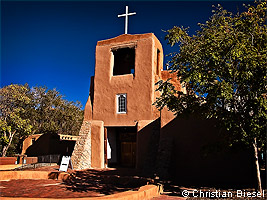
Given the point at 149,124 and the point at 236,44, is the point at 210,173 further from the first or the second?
the point at 236,44

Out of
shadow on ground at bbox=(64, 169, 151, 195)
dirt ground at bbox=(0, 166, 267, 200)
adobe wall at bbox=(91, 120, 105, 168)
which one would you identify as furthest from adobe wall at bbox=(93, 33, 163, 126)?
dirt ground at bbox=(0, 166, 267, 200)

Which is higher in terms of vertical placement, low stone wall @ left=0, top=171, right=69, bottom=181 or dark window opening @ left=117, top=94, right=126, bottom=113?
dark window opening @ left=117, top=94, right=126, bottom=113

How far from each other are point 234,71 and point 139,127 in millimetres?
10050

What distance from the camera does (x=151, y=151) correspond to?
1658 cm

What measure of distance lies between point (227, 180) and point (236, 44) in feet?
25.2

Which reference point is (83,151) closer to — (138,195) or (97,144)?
(97,144)

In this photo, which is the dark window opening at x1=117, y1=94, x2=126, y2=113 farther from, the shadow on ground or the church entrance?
the shadow on ground

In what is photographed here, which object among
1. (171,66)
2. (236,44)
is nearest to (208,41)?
(236,44)

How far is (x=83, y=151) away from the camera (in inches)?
703

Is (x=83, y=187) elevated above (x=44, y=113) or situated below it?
below

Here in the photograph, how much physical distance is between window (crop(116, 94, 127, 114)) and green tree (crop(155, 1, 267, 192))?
9.51 metres

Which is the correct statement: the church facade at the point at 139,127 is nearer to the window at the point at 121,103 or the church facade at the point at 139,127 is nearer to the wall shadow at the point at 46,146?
the window at the point at 121,103

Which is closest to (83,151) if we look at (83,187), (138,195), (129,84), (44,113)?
(83,187)

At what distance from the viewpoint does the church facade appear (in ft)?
43.9
